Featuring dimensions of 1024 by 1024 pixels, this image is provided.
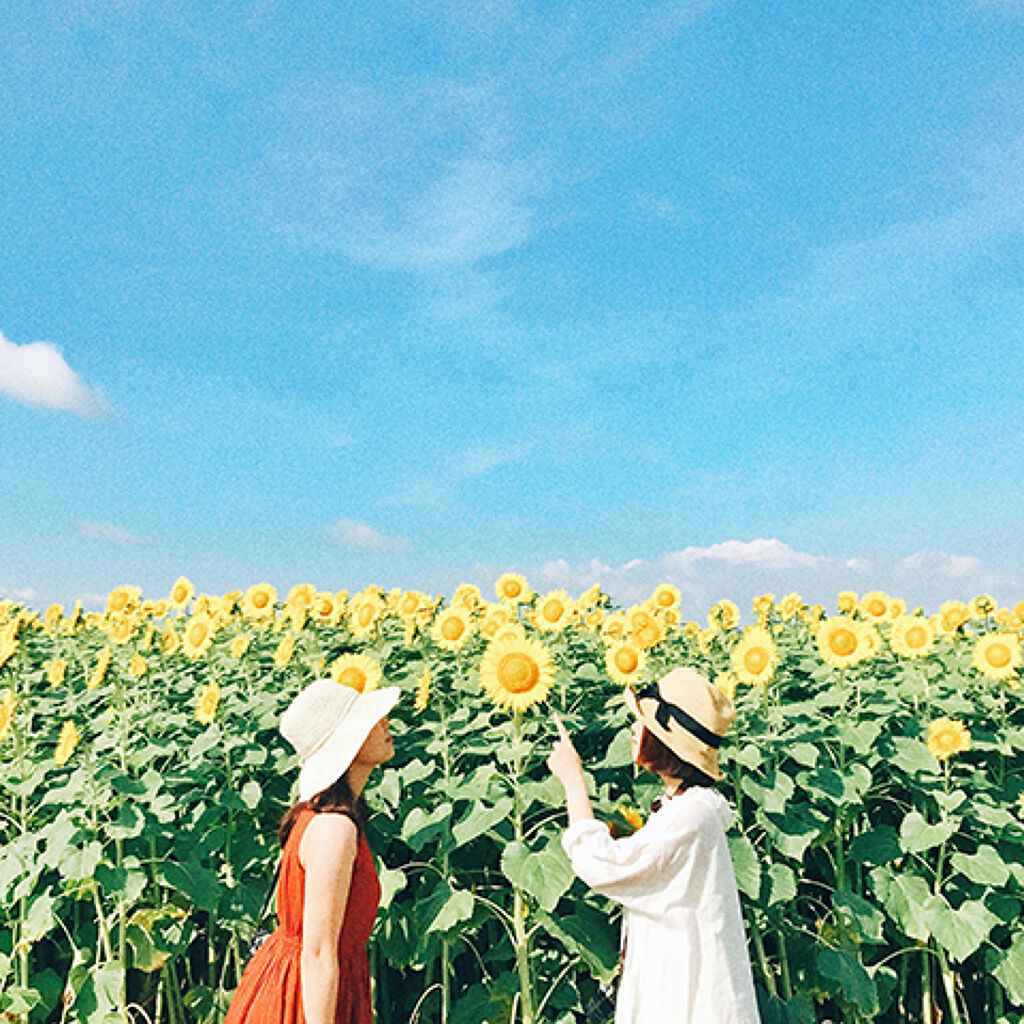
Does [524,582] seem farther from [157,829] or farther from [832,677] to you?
[157,829]

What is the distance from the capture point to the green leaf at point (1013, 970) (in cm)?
509

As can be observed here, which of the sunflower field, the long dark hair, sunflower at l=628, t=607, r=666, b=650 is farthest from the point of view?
sunflower at l=628, t=607, r=666, b=650

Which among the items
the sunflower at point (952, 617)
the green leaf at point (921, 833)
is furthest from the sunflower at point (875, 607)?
the green leaf at point (921, 833)

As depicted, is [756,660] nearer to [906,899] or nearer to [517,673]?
[906,899]

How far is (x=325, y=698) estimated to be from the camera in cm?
354

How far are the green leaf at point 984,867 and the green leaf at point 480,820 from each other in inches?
96.4

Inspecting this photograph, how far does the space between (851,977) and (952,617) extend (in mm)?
4024

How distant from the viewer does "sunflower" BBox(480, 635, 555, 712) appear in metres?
4.12

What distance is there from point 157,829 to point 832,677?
3779mm

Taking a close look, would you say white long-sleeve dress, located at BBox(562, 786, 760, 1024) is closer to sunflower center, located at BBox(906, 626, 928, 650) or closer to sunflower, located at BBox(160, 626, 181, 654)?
sunflower center, located at BBox(906, 626, 928, 650)

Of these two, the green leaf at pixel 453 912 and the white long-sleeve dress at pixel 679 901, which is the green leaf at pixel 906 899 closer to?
the white long-sleeve dress at pixel 679 901

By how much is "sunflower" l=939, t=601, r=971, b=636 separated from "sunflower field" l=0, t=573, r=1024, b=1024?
5.64 ft

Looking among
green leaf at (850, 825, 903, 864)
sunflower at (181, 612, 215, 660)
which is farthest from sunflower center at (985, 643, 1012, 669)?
sunflower at (181, 612, 215, 660)

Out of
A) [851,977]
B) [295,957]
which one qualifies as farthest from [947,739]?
[295,957]
